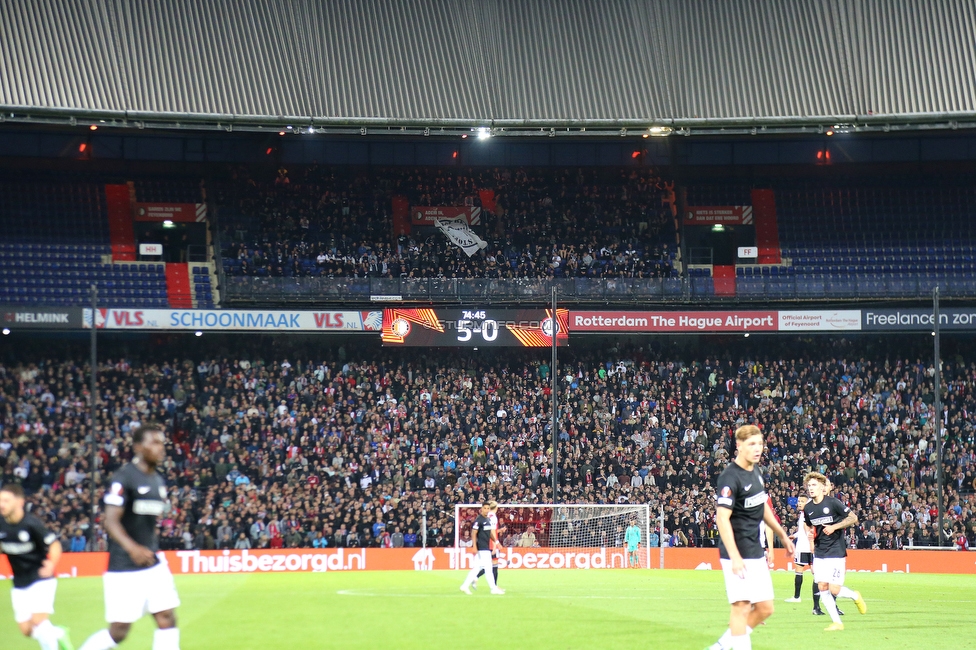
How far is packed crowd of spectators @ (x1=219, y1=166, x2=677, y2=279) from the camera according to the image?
162ft

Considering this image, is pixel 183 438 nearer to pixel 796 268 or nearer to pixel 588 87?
pixel 588 87

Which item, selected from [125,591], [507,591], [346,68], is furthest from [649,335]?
[125,591]

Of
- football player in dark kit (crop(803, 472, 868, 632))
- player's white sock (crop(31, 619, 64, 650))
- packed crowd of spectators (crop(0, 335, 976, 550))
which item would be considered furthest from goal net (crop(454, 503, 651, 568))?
player's white sock (crop(31, 619, 64, 650))

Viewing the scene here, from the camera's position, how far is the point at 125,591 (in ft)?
34.8

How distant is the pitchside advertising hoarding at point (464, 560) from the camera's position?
36.8 m

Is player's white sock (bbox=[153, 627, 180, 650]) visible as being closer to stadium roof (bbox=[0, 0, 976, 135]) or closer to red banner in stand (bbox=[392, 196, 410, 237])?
stadium roof (bbox=[0, 0, 976, 135])

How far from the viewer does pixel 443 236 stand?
167ft

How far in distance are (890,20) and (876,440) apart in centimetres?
1735

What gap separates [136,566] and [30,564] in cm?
233

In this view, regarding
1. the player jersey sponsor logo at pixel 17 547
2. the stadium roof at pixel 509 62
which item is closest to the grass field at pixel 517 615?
the player jersey sponsor logo at pixel 17 547

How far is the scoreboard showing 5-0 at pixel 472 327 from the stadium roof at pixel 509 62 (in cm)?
739

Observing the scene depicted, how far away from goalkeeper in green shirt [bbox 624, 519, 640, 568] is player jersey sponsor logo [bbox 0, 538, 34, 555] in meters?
28.4

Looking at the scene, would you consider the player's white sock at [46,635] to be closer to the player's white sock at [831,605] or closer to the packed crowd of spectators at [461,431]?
the player's white sock at [831,605]

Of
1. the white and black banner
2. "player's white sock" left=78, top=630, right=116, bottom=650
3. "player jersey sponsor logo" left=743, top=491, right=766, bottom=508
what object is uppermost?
the white and black banner
